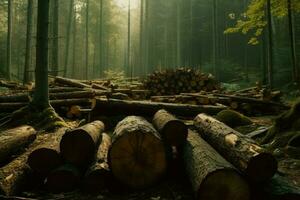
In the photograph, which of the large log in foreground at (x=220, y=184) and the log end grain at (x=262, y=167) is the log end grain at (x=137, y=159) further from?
the log end grain at (x=262, y=167)

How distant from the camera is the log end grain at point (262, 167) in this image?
4801 mm

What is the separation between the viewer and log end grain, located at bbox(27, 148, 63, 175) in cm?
585

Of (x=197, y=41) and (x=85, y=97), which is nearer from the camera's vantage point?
(x=85, y=97)

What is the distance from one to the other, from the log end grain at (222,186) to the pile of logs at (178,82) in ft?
40.3

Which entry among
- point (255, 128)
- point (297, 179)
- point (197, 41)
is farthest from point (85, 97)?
point (197, 41)

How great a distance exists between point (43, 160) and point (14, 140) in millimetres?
1270

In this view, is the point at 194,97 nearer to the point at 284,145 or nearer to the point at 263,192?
the point at 284,145

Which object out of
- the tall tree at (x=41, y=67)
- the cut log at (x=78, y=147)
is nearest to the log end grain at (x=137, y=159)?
the cut log at (x=78, y=147)

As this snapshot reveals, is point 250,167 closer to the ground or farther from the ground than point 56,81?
closer to the ground

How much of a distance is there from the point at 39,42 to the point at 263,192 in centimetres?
764

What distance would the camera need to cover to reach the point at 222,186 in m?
4.67

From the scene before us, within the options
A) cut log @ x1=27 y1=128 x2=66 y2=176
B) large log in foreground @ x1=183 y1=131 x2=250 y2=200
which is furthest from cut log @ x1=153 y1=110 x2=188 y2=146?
cut log @ x1=27 y1=128 x2=66 y2=176

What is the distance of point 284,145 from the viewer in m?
7.42

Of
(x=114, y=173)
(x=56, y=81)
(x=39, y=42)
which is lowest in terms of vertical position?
(x=114, y=173)
